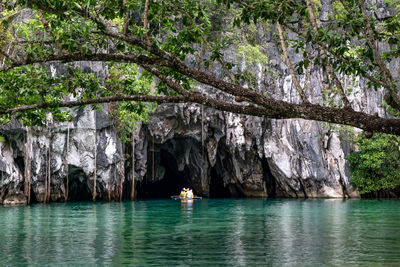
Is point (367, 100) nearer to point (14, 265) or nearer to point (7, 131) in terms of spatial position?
point (7, 131)

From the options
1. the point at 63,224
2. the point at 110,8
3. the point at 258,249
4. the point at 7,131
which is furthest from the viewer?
the point at 7,131

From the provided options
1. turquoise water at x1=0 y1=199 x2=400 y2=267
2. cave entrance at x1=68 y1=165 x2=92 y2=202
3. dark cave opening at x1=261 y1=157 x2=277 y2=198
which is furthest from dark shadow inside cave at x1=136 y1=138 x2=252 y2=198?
turquoise water at x1=0 y1=199 x2=400 y2=267

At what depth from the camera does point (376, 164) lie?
2869 centimetres

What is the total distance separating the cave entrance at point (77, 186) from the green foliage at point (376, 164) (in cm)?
1668

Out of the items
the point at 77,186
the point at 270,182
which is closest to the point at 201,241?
the point at 77,186

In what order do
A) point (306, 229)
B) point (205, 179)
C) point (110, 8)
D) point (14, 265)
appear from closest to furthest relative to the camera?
point (110, 8), point (14, 265), point (306, 229), point (205, 179)

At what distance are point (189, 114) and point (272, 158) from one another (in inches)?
246

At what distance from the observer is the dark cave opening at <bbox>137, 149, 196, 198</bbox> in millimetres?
35594

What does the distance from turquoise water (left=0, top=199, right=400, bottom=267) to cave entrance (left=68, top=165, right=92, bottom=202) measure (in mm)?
12198

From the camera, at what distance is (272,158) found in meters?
30.8

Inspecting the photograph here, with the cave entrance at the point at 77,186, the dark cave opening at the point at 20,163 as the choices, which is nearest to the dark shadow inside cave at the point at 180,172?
the cave entrance at the point at 77,186

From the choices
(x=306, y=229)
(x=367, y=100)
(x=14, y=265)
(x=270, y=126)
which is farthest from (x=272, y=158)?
(x=14, y=265)

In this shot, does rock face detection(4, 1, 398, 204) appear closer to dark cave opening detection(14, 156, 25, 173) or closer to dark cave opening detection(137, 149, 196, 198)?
dark cave opening detection(14, 156, 25, 173)

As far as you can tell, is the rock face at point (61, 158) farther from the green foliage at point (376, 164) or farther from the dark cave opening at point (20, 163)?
the green foliage at point (376, 164)
